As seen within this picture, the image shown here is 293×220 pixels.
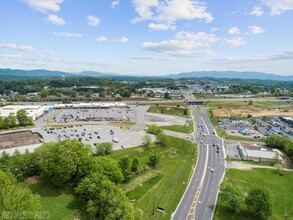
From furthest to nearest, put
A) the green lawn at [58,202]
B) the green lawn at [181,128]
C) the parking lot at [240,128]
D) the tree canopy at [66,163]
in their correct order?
the green lawn at [181,128] < the parking lot at [240,128] < the tree canopy at [66,163] < the green lawn at [58,202]

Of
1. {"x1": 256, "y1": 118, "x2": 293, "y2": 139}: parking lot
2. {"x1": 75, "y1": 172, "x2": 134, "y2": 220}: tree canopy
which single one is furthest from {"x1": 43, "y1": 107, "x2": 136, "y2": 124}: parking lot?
{"x1": 75, "y1": 172, "x2": 134, "y2": 220}: tree canopy

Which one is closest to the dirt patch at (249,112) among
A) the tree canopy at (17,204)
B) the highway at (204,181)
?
the highway at (204,181)

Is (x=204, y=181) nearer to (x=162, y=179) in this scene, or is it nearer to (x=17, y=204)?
(x=162, y=179)

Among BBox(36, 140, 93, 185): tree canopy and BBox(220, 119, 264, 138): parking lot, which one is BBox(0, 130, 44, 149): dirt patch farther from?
BBox(220, 119, 264, 138): parking lot

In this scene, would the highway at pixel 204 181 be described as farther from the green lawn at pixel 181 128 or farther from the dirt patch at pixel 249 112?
the dirt patch at pixel 249 112

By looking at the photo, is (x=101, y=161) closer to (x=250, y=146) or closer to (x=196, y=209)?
(x=196, y=209)

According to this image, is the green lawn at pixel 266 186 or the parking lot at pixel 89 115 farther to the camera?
the parking lot at pixel 89 115

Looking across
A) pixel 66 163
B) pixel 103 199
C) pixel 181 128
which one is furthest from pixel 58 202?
pixel 181 128
